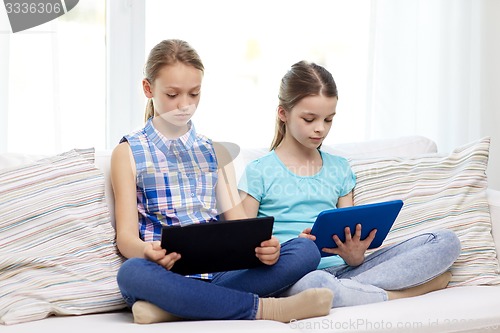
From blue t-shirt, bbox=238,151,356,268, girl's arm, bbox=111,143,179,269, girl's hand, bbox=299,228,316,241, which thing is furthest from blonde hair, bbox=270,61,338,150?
girl's arm, bbox=111,143,179,269

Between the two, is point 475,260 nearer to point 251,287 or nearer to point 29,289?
point 251,287

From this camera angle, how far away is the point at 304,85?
2227mm

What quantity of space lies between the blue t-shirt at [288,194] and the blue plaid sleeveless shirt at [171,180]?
0.45ft

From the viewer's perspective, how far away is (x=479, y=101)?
340 centimetres

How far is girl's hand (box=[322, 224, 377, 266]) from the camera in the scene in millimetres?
2032

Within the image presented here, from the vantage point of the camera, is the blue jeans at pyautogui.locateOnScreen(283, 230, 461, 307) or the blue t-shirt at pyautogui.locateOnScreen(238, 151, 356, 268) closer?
the blue jeans at pyautogui.locateOnScreen(283, 230, 461, 307)

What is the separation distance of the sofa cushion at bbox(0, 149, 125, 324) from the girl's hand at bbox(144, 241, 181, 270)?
196 mm

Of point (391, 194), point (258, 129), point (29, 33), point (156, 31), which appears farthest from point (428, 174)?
point (29, 33)

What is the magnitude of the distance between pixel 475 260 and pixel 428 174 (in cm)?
29

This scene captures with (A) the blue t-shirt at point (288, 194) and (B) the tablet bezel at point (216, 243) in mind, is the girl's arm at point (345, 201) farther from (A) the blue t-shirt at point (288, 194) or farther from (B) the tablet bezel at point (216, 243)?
(B) the tablet bezel at point (216, 243)

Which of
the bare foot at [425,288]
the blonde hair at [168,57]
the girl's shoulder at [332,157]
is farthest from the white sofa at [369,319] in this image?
the girl's shoulder at [332,157]

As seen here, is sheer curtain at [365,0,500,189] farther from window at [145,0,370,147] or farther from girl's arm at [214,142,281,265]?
girl's arm at [214,142,281,265]

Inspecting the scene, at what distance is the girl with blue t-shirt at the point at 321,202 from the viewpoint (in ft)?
6.59

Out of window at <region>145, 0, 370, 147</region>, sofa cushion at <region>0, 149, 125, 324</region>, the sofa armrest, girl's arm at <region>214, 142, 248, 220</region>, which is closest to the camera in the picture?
sofa cushion at <region>0, 149, 125, 324</region>
